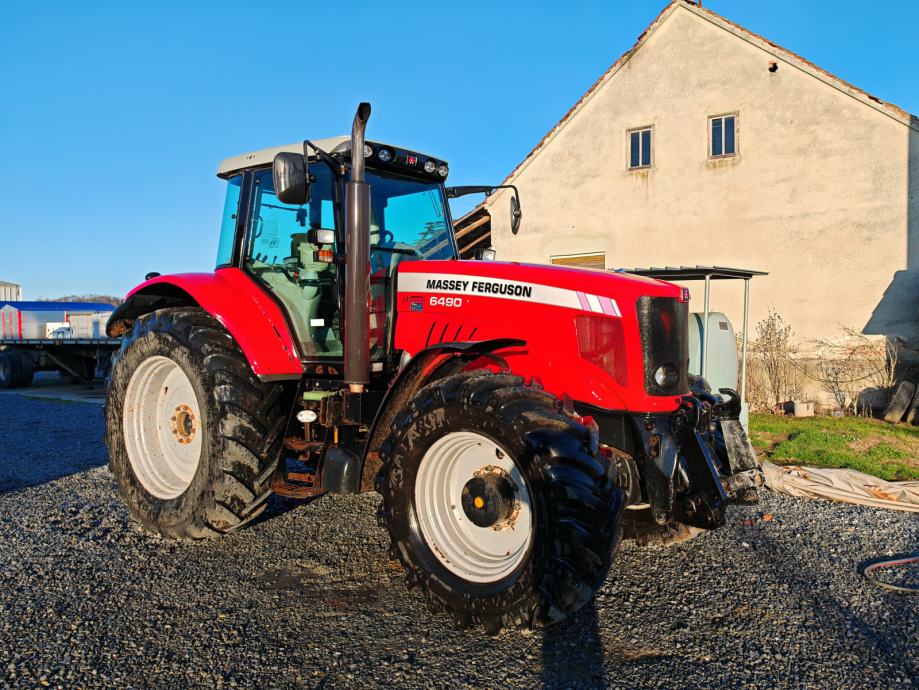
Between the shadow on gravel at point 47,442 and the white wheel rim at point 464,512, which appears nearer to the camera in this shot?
the white wheel rim at point 464,512

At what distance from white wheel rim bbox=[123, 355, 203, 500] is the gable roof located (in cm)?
1173

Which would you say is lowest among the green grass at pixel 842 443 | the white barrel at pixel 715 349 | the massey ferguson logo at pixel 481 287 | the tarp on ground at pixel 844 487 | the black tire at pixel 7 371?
the green grass at pixel 842 443

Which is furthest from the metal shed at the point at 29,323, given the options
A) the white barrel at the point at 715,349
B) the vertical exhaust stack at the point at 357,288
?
the vertical exhaust stack at the point at 357,288

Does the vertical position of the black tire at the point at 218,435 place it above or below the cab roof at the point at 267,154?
below

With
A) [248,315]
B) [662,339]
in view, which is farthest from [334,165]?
[662,339]

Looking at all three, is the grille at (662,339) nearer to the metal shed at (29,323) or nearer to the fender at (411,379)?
the fender at (411,379)

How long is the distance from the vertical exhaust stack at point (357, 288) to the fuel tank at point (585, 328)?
47 centimetres

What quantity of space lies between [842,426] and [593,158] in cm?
724

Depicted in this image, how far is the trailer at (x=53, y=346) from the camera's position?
A: 15727mm

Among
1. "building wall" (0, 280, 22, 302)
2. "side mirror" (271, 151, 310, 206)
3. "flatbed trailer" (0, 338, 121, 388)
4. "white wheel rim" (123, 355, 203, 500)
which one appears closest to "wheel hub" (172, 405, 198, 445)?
"white wheel rim" (123, 355, 203, 500)

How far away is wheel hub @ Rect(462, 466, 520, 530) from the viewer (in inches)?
124

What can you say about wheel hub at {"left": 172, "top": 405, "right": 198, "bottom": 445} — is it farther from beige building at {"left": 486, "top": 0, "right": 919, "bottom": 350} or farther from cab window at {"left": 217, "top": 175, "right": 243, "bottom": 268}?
beige building at {"left": 486, "top": 0, "right": 919, "bottom": 350}

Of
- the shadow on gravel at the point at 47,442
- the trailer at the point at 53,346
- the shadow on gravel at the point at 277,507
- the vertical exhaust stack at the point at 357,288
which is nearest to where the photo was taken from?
the vertical exhaust stack at the point at 357,288

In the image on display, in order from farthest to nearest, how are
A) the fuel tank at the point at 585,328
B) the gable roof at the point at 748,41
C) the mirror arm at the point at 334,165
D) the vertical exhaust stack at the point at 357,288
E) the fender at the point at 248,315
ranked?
the gable roof at the point at 748,41, the fender at the point at 248,315, the mirror arm at the point at 334,165, the vertical exhaust stack at the point at 357,288, the fuel tank at the point at 585,328
